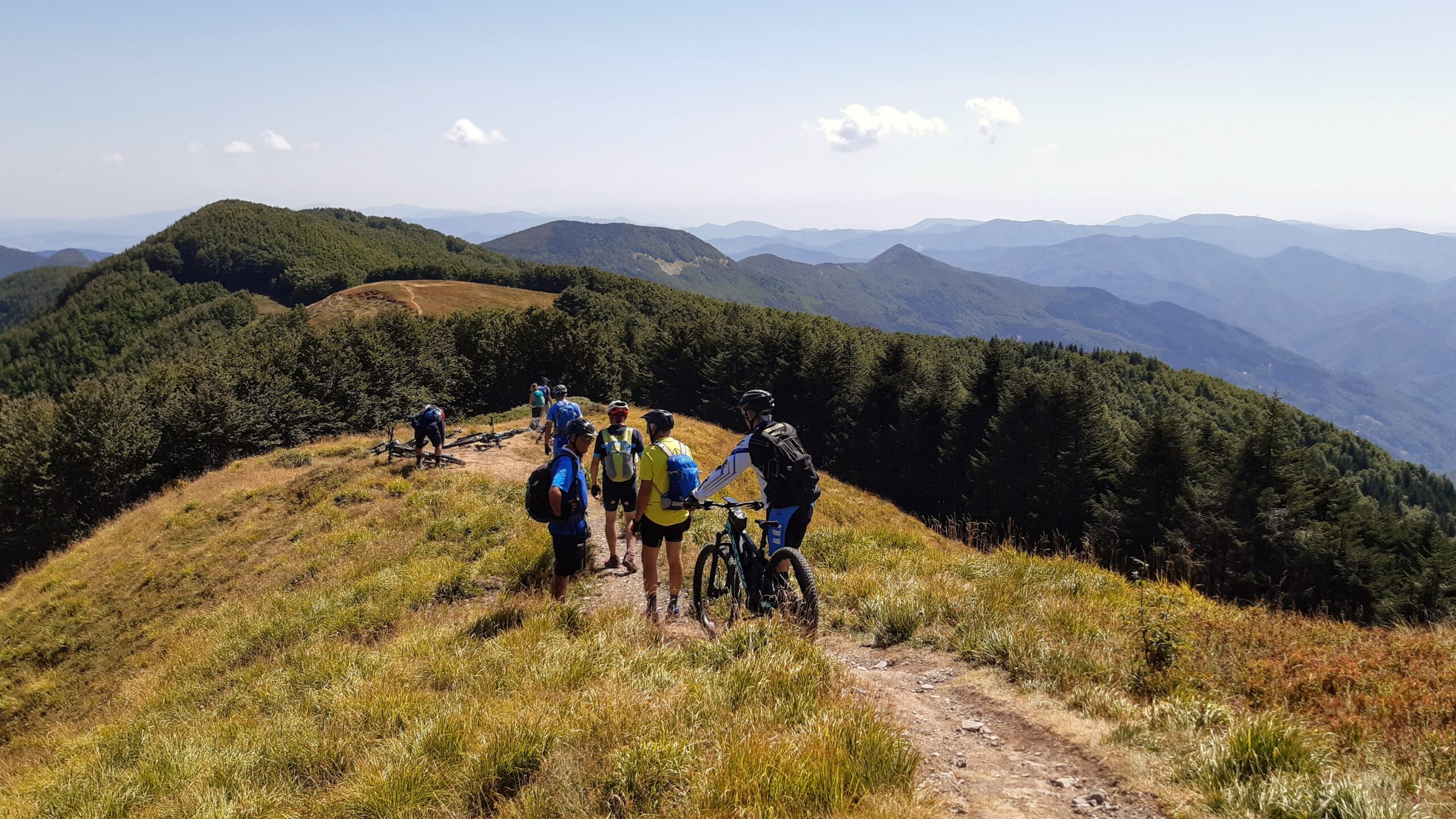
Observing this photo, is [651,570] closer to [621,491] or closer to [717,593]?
[717,593]

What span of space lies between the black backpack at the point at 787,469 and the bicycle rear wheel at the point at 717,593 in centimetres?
115

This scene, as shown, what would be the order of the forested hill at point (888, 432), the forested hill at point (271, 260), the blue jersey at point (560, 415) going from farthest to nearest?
the forested hill at point (271, 260) → the forested hill at point (888, 432) → the blue jersey at point (560, 415)

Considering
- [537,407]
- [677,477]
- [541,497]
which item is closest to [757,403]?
[677,477]

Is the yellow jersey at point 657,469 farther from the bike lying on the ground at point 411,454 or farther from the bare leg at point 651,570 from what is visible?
the bike lying on the ground at point 411,454

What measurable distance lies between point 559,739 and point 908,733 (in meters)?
2.72

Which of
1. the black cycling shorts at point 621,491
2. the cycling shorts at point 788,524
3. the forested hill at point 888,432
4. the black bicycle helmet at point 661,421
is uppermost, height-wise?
the black bicycle helmet at point 661,421

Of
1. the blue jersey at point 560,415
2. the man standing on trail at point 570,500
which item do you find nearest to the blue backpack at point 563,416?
the blue jersey at point 560,415

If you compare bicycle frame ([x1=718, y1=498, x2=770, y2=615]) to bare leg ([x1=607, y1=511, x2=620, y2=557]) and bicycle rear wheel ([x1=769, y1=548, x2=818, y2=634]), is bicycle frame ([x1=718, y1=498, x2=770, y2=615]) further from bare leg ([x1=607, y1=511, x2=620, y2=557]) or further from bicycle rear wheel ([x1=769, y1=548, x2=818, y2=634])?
bare leg ([x1=607, y1=511, x2=620, y2=557])

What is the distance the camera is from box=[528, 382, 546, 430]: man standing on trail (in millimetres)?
26766

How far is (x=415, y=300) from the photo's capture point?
329 ft

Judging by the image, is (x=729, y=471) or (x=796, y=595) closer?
(x=796, y=595)

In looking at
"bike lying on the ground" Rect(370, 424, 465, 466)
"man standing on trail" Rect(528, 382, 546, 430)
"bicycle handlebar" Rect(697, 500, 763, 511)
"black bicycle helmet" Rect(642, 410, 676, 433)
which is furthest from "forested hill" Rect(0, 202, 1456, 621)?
"man standing on trail" Rect(528, 382, 546, 430)

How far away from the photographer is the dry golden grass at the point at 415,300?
3693 inches

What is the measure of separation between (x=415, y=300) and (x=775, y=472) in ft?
352
